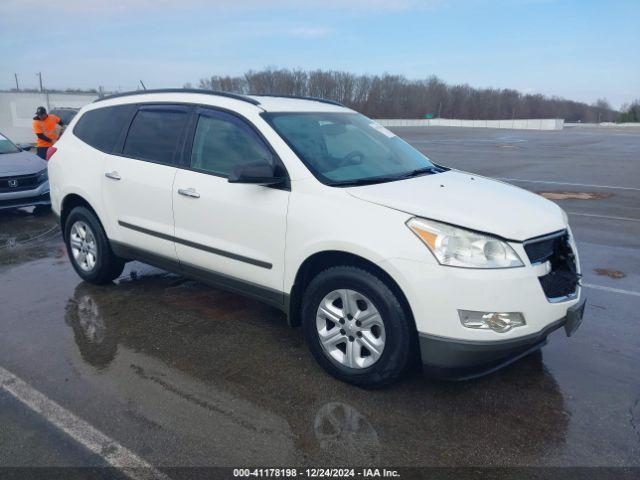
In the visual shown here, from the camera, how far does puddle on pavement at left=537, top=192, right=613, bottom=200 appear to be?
1076 centimetres

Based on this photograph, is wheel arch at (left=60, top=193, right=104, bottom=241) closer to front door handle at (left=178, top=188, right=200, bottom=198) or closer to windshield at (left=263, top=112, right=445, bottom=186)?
front door handle at (left=178, top=188, right=200, bottom=198)

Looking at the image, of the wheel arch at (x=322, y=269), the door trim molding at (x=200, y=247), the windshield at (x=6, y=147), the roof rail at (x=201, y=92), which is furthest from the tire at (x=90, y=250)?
the windshield at (x=6, y=147)

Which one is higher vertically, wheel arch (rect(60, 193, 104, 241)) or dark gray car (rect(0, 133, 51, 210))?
wheel arch (rect(60, 193, 104, 241))

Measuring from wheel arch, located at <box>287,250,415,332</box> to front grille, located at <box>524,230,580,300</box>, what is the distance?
0.79 metres

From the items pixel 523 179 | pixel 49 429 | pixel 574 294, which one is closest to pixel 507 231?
pixel 574 294

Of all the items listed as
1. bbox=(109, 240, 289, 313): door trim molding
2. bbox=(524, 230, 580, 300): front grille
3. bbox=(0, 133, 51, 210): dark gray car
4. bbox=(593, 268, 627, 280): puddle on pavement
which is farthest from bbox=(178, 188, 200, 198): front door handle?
bbox=(0, 133, 51, 210): dark gray car

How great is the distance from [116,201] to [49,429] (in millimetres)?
2352

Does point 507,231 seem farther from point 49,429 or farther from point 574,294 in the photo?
point 49,429

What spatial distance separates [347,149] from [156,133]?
1.71 m

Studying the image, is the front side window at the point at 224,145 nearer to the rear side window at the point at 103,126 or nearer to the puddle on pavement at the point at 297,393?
the rear side window at the point at 103,126

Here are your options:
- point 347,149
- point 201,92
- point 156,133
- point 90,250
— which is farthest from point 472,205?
point 90,250

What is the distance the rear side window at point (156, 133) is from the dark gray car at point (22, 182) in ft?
15.9

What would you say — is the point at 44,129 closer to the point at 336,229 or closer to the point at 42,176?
the point at 42,176

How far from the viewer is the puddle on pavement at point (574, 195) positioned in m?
10.8
